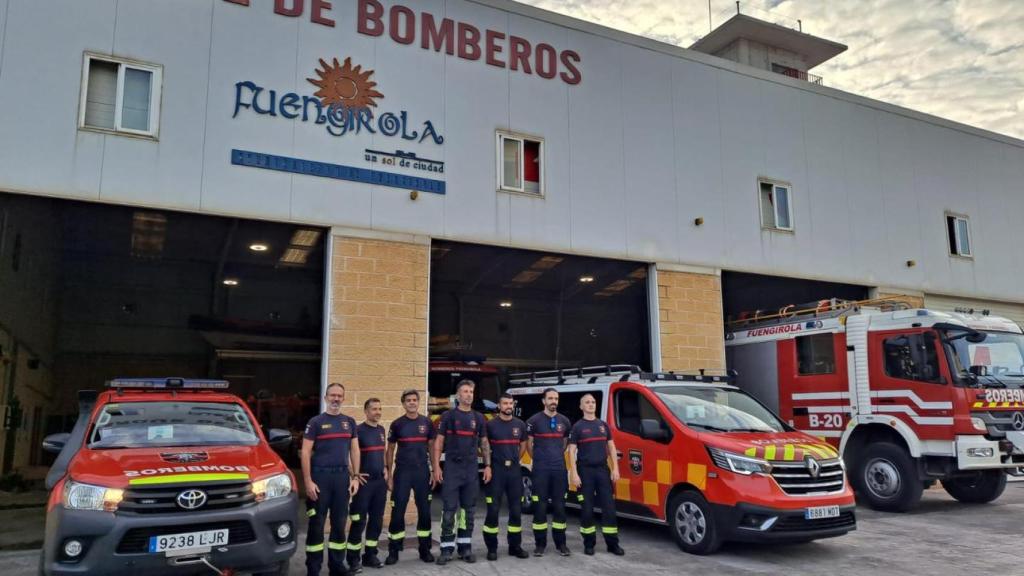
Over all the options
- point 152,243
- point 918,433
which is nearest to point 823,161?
point 918,433

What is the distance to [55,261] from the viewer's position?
47.5 feet

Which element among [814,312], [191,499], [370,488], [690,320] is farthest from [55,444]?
[814,312]

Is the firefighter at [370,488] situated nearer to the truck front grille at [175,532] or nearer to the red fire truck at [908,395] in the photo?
the truck front grille at [175,532]

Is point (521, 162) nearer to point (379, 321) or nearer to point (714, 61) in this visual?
point (379, 321)

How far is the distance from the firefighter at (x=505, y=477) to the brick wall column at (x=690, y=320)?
5.35m

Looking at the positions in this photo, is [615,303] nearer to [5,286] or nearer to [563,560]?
[563,560]

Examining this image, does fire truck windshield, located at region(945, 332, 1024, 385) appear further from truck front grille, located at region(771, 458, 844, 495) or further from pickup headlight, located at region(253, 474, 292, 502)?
pickup headlight, located at region(253, 474, 292, 502)

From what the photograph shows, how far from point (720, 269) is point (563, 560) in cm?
743

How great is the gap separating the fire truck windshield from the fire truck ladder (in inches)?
55.8

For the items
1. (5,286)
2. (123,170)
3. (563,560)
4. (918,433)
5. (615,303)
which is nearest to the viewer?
(563,560)

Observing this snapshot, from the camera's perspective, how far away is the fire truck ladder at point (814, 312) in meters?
11.3

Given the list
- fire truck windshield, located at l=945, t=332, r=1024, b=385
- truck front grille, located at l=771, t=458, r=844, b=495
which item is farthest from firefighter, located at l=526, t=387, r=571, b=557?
fire truck windshield, located at l=945, t=332, r=1024, b=385

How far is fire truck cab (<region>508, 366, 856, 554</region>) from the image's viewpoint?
22.7ft

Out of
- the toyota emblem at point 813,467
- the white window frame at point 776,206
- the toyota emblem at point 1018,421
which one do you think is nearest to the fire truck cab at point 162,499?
the toyota emblem at point 813,467
